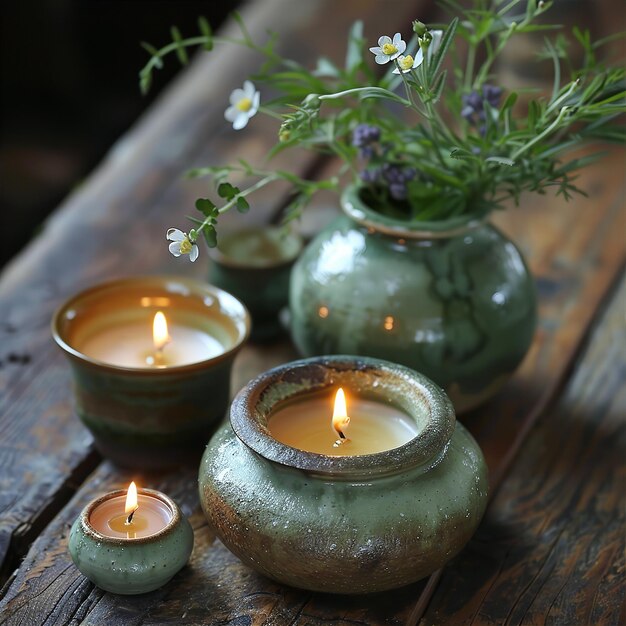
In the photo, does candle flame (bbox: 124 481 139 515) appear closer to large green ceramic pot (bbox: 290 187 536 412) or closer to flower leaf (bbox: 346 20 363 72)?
large green ceramic pot (bbox: 290 187 536 412)

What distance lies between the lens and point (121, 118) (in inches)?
119

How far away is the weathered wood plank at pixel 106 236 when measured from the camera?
97cm

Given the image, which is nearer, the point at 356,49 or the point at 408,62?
the point at 408,62

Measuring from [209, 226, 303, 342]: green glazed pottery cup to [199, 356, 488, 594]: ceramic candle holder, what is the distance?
36cm

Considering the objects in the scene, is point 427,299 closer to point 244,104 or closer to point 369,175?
point 369,175

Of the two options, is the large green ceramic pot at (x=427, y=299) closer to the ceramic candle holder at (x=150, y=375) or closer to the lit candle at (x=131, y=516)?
the ceramic candle holder at (x=150, y=375)

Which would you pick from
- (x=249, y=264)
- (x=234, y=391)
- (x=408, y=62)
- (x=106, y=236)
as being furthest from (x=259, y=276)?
(x=408, y=62)

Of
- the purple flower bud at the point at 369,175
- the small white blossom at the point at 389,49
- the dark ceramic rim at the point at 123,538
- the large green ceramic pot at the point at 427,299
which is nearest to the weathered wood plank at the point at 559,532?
the large green ceramic pot at the point at 427,299

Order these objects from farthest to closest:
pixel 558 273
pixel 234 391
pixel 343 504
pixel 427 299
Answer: pixel 558 273 → pixel 234 391 → pixel 427 299 → pixel 343 504

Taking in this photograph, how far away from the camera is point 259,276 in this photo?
1.16 metres

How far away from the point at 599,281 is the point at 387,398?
0.61 m

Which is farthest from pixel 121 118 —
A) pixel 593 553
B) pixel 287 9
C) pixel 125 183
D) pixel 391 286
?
pixel 593 553

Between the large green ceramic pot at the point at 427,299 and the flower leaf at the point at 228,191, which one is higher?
the flower leaf at the point at 228,191

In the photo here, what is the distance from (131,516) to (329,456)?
0.59 ft
